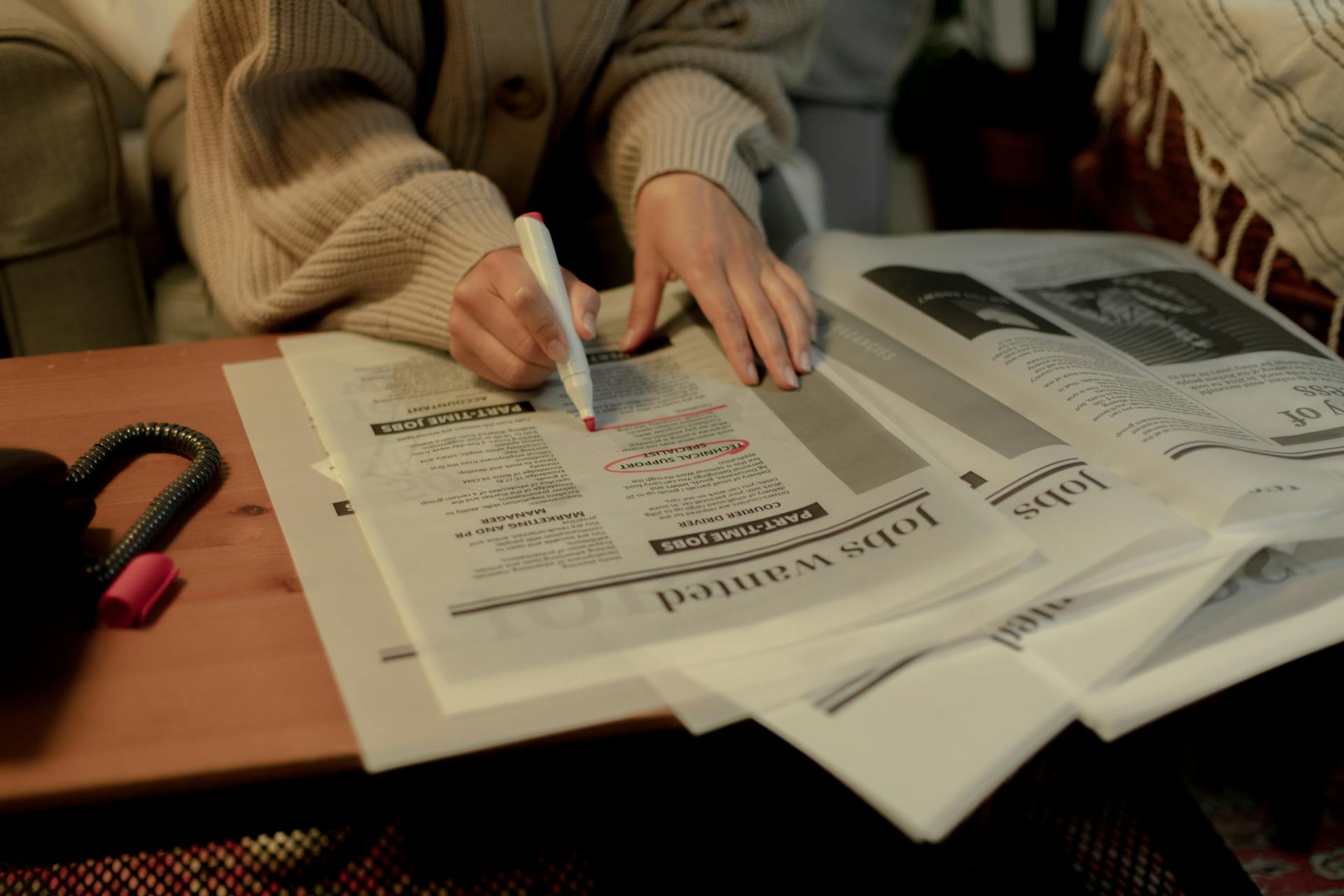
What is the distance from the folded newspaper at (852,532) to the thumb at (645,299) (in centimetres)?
1

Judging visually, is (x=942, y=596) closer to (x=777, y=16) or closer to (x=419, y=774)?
(x=419, y=774)

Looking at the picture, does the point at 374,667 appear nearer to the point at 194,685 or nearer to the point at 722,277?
the point at 194,685

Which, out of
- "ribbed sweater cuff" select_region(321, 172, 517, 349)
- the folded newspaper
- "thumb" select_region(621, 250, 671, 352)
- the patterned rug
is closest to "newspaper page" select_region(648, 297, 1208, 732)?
→ the folded newspaper

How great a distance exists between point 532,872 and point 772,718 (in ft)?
0.78

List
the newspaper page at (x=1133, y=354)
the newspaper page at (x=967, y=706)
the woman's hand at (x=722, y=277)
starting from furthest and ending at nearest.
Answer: the woman's hand at (x=722, y=277)
the newspaper page at (x=1133, y=354)
the newspaper page at (x=967, y=706)

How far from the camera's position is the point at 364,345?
1.79 feet

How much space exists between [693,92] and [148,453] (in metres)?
0.43

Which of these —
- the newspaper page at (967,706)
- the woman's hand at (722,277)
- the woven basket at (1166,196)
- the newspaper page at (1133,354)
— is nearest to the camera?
the newspaper page at (967,706)

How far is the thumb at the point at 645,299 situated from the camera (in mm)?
544

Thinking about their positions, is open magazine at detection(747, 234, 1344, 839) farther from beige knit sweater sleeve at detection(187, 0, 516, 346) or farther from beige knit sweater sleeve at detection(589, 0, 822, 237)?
beige knit sweater sleeve at detection(187, 0, 516, 346)

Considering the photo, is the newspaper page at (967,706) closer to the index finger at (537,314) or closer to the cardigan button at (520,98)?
the index finger at (537,314)

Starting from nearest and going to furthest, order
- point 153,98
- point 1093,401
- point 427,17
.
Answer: point 1093,401
point 427,17
point 153,98

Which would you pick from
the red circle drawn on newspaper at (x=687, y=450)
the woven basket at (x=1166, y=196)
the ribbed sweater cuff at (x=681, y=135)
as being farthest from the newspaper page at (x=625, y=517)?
the woven basket at (x=1166, y=196)

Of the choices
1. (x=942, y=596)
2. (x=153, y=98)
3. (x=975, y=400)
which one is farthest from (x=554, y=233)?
(x=942, y=596)
